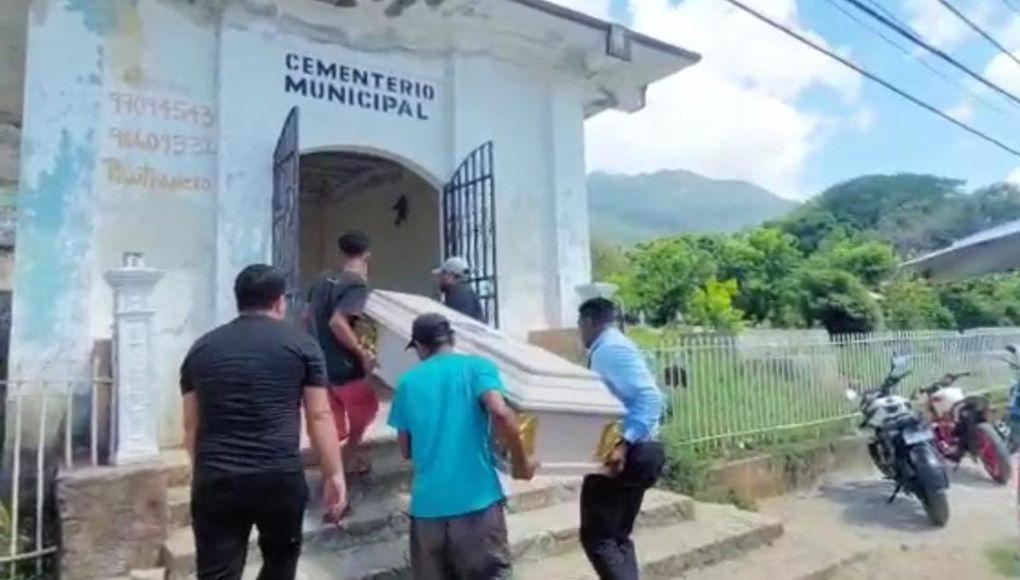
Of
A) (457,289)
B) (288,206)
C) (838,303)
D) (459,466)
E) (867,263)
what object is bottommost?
(459,466)

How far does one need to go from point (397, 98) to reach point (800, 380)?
17.3ft

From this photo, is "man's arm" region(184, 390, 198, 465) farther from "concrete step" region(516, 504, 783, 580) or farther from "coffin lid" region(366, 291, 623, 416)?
"concrete step" region(516, 504, 783, 580)

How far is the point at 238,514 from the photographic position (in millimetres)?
2977

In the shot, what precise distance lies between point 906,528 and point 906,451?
65cm

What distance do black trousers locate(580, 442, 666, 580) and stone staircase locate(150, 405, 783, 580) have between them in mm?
684

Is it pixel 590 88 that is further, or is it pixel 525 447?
pixel 590 88

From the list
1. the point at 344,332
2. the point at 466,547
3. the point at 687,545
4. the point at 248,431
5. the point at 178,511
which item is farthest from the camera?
the point at 687,545

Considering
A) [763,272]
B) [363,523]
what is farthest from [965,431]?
[763,272]

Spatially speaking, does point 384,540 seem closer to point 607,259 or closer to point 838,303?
point 838,303

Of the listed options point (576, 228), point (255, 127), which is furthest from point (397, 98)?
point (576, 228)

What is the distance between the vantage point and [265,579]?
3170 millimetres

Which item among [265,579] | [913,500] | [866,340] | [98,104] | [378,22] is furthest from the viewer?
[866,340]

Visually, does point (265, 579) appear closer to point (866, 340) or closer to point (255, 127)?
point (255, 127)

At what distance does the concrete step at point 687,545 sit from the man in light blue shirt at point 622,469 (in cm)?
69
